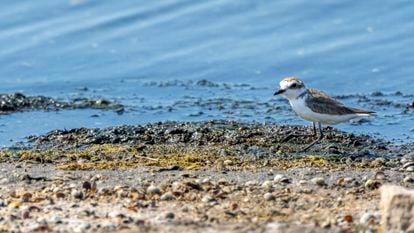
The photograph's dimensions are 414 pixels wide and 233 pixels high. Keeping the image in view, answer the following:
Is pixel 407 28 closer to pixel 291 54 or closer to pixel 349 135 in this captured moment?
pixel 291 54

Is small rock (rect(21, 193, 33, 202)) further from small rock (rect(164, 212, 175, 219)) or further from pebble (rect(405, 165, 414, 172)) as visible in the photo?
pebble (rect(405, 165, 414, 172))

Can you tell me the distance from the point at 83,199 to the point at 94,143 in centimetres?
350

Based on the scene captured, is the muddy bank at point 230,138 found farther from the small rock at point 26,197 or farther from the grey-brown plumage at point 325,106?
the small rock at point 26,197

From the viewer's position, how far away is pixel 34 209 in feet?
30.0

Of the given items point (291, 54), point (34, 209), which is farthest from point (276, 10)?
point (34, 209)

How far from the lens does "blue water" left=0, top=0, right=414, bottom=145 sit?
623 inches

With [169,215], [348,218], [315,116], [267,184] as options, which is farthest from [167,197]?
[315,116]

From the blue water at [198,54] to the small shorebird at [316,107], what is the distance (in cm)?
187

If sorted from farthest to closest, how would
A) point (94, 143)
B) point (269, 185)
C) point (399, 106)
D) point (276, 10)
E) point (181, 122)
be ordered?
point (276, 10), point (399, 106), point (181, 122), point (94, 143), point (269, 185)

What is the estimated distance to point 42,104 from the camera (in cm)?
1570

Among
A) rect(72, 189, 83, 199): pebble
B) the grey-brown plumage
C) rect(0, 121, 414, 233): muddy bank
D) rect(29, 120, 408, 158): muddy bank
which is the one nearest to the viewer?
rect(0, 121, 414, 233): muddy bank

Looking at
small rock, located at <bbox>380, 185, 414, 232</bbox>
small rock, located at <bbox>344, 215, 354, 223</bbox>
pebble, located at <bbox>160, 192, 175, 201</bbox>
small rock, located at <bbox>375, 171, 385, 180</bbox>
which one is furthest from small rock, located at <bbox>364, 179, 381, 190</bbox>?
small rock, located at <bbox>380, 185, 414, 232</bbox>

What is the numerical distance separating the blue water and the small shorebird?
6.13ft

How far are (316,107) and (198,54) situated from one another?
5373 millimetres
